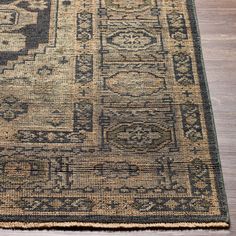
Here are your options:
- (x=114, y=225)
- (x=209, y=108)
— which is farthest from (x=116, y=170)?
(x=209, y=108)

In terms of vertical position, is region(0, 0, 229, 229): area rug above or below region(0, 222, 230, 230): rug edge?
above

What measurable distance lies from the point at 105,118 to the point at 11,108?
292 millimetres

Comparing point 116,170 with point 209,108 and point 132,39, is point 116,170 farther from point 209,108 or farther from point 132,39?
point 132,39

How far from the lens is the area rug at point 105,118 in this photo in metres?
1.57

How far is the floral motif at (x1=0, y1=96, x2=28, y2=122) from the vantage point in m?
1.78

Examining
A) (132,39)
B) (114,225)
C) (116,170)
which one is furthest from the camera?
(132,39)

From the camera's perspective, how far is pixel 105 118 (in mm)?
1788

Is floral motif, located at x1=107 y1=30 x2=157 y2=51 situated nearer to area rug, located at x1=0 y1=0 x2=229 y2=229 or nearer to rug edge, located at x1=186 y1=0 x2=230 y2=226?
area rug, located at x1=0 y1=0 x2=229 y2=229

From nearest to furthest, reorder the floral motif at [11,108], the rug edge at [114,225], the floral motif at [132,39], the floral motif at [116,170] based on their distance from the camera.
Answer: the rug edge at [114,225], the floral motif at [116,170], the floral motif at [11,108], the floral motif at [132,39]

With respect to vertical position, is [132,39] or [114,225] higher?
[132,39]

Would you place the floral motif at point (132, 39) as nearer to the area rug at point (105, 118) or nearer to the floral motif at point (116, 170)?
the area rug at point (105, 118)

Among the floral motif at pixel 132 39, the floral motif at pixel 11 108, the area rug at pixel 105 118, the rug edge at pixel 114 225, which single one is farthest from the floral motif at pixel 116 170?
the floral motif at pixel 132 39

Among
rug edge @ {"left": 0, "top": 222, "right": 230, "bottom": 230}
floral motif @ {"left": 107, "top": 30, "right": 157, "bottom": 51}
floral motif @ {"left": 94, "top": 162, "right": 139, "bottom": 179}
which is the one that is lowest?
rug edge @ {"left": 0, "top": 222, "right": 230, "bottom": 230}

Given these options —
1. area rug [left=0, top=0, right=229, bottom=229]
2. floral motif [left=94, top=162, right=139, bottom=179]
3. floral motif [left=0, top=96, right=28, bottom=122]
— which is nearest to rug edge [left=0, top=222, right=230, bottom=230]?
area rug [left=0, top=0, right=229, bottom=229]
